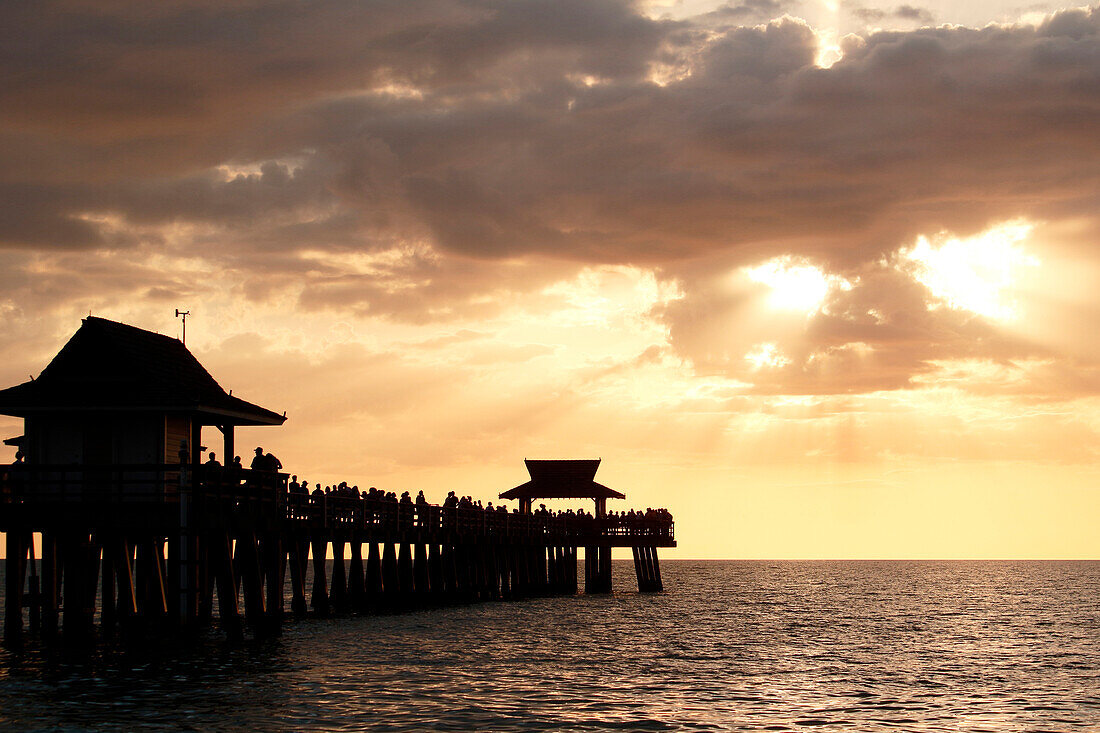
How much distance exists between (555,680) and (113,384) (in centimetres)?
1218

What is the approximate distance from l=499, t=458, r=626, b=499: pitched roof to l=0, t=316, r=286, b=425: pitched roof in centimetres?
3637

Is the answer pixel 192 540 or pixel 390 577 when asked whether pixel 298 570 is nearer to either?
pixel 390 577

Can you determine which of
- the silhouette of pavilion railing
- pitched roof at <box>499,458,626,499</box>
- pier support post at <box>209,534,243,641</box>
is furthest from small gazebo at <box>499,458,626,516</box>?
pier support post at <box>209,534,243,641</box>

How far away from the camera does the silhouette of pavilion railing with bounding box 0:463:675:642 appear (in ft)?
87.9

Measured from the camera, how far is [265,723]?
62.6 ft

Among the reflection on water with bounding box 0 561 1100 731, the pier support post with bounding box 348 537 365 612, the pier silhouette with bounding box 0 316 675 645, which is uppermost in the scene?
the pier silhouette with bounding box 0 316 675 645

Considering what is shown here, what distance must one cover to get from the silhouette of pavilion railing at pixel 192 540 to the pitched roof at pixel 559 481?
2157cm

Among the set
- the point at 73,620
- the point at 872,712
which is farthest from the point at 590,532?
the point at 872,712

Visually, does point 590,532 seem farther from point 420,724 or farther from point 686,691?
point 420,724

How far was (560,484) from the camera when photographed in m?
67.2

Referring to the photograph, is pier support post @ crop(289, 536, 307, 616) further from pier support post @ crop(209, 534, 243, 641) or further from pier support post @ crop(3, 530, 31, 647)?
pier support post @ crop(3, 530, 31, 647)

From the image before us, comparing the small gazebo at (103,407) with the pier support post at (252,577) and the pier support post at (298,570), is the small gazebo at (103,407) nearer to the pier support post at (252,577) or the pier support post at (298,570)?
the pier support post at (252,577)

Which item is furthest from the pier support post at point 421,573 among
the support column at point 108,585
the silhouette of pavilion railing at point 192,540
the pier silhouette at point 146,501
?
the support column at point 108,585

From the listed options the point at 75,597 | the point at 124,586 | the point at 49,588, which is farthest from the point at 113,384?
the point at 124,586
